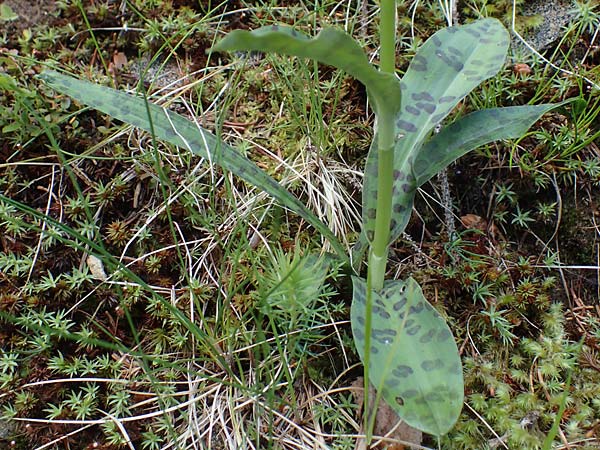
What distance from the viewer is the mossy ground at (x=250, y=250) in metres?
1.49

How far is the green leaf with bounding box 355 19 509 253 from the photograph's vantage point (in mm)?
1541

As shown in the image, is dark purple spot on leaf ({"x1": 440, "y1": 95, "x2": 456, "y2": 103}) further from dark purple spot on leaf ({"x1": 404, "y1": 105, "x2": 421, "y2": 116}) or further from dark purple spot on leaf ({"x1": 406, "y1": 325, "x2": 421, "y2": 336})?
dark purple spot on leaf ({"x1": 406, "y1": 325, "x2": 421, "y2": 336})

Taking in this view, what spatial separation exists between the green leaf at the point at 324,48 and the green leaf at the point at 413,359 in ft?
1.47

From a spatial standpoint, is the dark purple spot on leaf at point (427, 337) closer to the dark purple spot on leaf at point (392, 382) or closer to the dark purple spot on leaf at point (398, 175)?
the dark purple spot on leaf at point (392, 382)

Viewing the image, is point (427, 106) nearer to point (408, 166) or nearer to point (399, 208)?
point (408, 166)

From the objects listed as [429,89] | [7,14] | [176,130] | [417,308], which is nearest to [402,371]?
[417,308]

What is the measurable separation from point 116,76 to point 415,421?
1.44m

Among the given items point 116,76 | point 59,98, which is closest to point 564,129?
point 116,76

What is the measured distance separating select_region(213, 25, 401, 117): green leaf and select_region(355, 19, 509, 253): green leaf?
1.29 feet

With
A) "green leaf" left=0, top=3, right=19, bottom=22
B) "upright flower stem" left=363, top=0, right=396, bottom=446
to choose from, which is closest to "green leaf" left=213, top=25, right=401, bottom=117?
"upright flower stem" left=363, top=0, right=396, bottom=446

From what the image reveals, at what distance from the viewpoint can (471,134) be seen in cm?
155

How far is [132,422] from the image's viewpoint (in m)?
1.52

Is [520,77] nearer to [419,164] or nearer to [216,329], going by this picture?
[419,164]

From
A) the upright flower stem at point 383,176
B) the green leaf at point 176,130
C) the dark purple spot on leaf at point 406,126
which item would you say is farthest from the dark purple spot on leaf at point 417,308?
the dark purple spot on leaf at point 406,126
